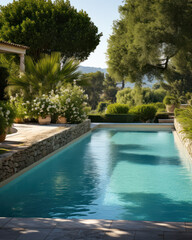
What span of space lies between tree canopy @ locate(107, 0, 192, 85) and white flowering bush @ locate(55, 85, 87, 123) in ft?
17.8

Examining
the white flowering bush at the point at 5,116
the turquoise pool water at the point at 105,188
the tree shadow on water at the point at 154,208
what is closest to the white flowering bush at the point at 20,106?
the turquoise pool water at the point at 105,188

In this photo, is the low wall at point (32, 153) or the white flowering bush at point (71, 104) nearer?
the low wall at point (32, 153)

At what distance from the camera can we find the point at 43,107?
1346cm

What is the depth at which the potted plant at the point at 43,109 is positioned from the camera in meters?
13.5

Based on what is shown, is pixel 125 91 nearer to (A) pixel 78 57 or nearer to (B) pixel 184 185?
(A) pixel 78 57

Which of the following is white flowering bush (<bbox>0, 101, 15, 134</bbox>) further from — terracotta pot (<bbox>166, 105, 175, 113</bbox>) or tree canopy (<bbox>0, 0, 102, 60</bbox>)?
tree canopy (<bbox>0, 0, 102, 60</bbox>)

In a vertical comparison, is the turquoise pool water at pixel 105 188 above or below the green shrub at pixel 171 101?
below

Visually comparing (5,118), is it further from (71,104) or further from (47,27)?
(47,27)

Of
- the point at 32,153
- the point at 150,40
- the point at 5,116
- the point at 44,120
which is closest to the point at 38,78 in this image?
the point at 44,120

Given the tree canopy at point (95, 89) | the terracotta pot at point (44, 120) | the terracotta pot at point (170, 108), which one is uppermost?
the tree canopy at point (95, 89)

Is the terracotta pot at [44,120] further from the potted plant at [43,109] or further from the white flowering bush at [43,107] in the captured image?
the white flowering bush at [43,107]

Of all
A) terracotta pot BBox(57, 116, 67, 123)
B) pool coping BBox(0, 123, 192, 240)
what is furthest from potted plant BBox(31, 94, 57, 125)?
pool coping BBox(0, 123, 192, 240)

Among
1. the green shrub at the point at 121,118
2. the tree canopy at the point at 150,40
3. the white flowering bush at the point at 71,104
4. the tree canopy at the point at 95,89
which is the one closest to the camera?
the white flowering bush at the point at 71,104

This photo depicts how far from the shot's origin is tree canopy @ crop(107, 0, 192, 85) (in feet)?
57.5
